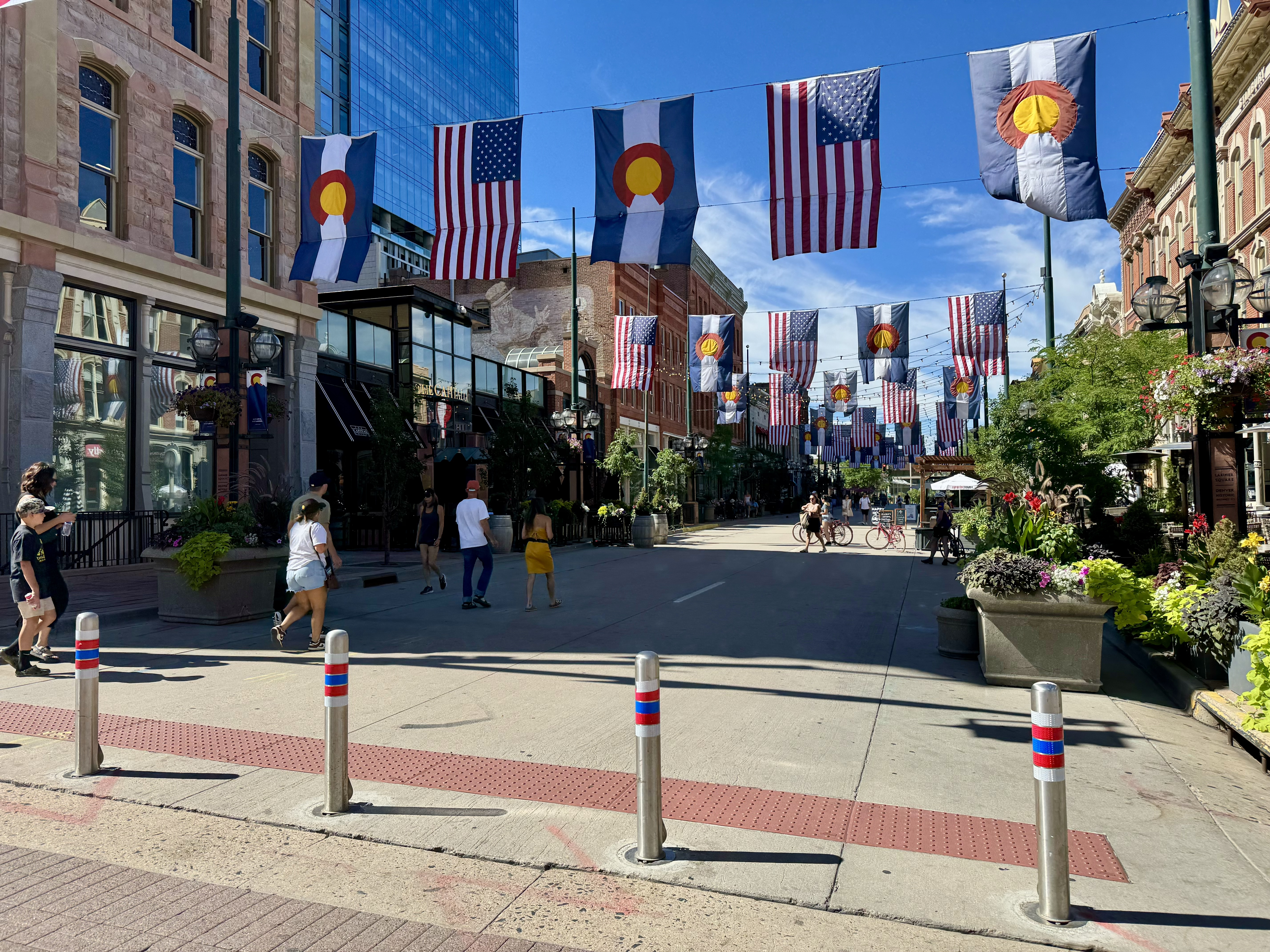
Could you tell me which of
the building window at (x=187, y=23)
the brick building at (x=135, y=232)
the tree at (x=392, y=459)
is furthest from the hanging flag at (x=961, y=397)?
the building window at (x=187, y=23)

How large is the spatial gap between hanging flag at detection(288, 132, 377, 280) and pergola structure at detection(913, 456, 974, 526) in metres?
22.2

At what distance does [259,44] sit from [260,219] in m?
4.52

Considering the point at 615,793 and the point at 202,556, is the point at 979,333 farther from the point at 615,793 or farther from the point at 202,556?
the point at 615,793

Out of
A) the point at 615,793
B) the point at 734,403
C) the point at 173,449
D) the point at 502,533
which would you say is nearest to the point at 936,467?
the point at 734,403

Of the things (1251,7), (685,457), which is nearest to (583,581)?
(1251,7)

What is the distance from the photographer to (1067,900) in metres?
3.54

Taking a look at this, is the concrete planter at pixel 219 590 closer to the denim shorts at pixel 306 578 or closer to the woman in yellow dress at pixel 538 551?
the denim shorts at pixel 306 578

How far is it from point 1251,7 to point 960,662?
843 inches

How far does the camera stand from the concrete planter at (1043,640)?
7582 mm

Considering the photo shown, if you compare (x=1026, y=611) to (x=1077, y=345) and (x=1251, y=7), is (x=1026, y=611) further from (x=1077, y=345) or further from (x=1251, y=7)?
(x=1251, y=7)

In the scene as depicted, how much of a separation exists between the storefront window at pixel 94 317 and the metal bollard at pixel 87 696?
14.4 metres

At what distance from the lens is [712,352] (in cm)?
3247

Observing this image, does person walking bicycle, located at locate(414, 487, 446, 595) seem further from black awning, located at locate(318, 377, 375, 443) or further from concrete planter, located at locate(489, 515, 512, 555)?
black awning, located at locate(318, 377, 375, 443)

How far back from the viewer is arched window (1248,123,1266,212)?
77.9 ft
